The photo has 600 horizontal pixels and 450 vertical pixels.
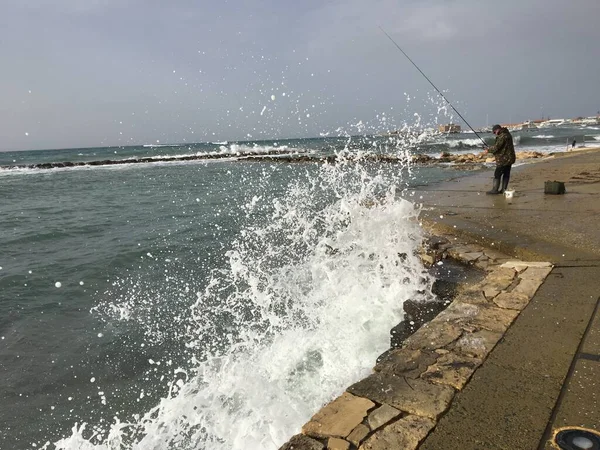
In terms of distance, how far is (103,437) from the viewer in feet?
10.9

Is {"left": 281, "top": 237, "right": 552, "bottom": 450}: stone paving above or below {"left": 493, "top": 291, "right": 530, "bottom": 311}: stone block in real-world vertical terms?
below

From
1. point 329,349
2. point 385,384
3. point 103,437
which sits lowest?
point 103,437

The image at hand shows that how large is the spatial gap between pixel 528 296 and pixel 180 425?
11.1ft

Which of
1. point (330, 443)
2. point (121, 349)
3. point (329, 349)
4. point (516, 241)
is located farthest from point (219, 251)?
point (330, 443)

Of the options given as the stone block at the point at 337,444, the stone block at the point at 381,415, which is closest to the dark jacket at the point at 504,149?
the stone block at the point at 381,415

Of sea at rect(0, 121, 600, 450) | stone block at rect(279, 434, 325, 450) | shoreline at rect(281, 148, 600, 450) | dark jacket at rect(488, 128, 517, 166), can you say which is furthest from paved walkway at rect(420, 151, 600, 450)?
dark jacket at rect(488, 128, 517, 166)

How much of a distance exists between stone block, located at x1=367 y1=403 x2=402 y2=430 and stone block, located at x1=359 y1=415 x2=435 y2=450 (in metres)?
0.05

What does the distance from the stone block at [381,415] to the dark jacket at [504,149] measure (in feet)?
27.2

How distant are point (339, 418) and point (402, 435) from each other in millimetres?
381

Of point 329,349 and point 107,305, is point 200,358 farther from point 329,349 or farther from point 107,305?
point 107,305

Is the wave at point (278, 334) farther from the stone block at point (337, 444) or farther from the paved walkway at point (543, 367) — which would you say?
the paved walkway at point (543, 367)

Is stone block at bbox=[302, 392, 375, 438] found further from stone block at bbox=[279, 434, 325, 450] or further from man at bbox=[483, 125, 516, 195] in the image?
man at bbox=[483, 125, 516, 195]

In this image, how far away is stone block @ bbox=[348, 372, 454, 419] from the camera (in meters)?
2.19

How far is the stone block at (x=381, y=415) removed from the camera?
83.2 inches
